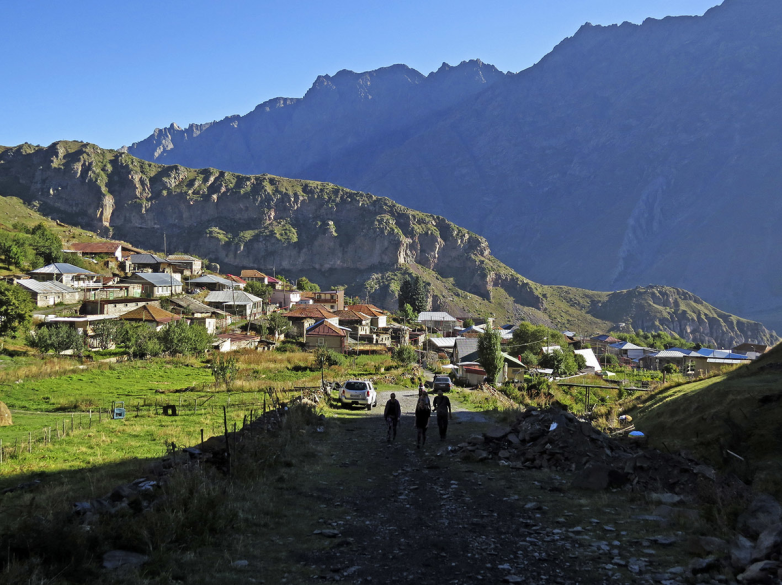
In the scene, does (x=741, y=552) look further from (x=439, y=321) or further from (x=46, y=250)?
(x=439, y=321)

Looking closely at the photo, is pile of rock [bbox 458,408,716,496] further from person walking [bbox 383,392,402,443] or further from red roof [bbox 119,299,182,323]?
red roof [bbox 119,299,182,323]

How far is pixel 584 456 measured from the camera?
13578 mm

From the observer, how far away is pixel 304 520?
9.20m

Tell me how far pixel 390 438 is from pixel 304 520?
8.44 m

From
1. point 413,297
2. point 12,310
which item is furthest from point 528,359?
point 413,297

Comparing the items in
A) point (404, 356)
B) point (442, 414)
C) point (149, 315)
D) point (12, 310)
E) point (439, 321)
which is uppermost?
point (12, 310)

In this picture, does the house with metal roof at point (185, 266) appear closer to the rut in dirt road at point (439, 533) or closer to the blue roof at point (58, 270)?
the blue roof at point (58, 270)

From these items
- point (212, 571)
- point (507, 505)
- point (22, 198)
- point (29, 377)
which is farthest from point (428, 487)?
point (22, 198)

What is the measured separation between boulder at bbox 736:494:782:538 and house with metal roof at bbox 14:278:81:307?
80993 millimetres

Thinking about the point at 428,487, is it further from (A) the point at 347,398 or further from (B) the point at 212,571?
(A) the point at 347,398

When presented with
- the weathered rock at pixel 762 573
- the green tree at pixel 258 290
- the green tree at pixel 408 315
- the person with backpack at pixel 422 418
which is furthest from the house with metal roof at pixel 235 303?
the weathered rock at pixel 762 573

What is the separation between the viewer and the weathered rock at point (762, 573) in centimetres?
623

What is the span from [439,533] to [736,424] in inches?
408

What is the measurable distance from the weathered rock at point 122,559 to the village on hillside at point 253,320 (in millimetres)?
43954
